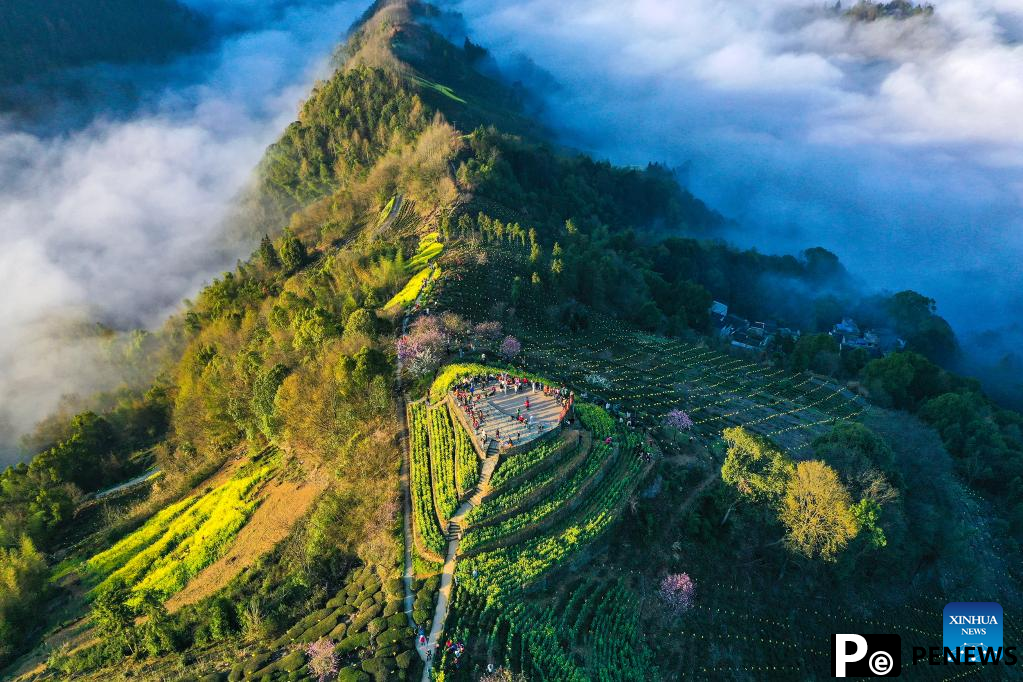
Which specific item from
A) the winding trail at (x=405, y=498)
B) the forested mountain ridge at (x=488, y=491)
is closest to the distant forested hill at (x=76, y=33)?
the forested mountain ridge at (x=488, y=491)

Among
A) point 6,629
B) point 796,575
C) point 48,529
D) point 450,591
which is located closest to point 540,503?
point 450,591

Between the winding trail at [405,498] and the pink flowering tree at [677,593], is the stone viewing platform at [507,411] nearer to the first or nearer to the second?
the winding trail at [405,498]

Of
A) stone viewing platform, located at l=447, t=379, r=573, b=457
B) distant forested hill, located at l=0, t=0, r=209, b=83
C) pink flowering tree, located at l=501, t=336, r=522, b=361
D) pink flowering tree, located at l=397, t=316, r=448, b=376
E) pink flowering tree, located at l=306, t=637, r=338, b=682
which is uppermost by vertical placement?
distant forested hill, located at l=0, t=0, r=209, b=83

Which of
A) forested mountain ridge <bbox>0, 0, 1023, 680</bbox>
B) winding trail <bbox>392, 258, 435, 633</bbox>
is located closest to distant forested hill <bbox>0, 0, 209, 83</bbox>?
forested mountain ridge <bbox>0, 0, 1023, 680</bbox>

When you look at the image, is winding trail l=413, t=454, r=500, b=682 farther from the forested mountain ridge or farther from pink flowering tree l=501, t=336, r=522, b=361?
pink flowering tree l=501, t=336, r=522, b=361

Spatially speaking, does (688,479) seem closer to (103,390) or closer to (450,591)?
(450,591)

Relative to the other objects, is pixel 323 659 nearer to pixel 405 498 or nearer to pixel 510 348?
pixel 405 498
